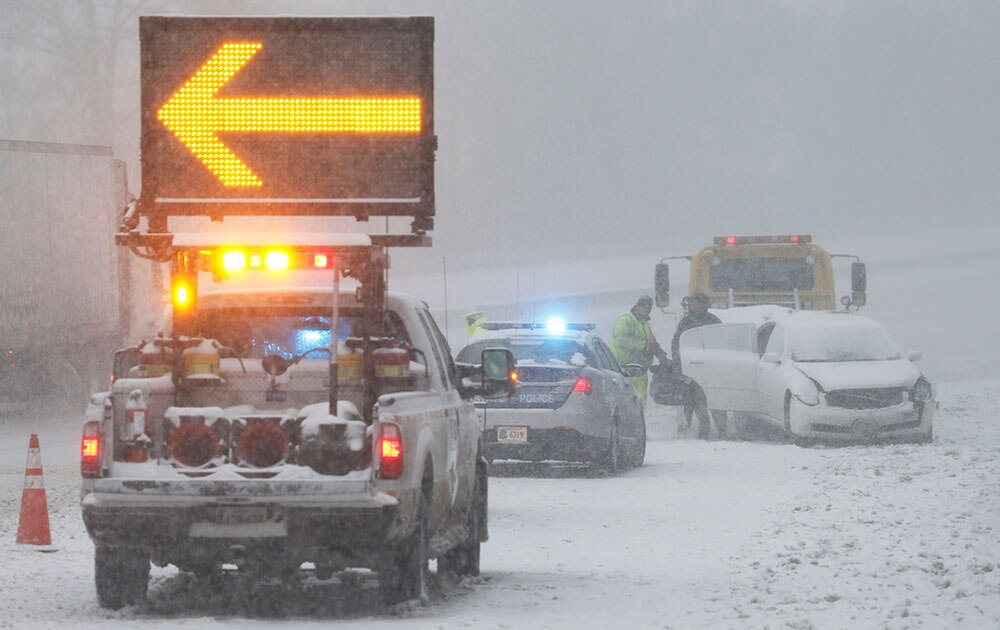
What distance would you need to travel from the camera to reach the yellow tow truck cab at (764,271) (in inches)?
1146

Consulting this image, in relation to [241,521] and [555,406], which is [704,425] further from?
[241,521]

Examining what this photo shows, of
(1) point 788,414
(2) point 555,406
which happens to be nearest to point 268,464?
(2) point 555,406

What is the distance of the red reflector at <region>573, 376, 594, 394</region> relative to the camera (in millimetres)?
19055

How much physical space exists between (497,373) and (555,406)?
7.22 m

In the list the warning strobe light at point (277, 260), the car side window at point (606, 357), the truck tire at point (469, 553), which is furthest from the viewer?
the car side window at point (606, 357)

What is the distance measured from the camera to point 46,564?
12258 millimetres

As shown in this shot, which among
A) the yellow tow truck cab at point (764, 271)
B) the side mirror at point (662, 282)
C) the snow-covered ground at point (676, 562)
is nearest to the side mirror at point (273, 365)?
the snow-covered ground at point (676, 562)

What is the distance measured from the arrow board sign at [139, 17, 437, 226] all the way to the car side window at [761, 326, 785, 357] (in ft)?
46.8

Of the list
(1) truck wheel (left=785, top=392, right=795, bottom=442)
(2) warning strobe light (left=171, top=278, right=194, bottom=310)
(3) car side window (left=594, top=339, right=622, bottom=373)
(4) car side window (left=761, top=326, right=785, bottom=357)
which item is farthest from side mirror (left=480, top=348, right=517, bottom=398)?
(4) car side window (left=761, top=326, right=785, bottom=357)

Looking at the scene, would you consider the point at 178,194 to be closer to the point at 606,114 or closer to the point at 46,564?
the point at 46,564

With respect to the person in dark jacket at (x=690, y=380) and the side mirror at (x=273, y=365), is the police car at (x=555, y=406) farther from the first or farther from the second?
the side mirror at (x=273, y=365)

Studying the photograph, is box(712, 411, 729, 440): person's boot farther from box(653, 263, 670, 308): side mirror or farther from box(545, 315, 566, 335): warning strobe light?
box(545, 315, 566, 335): warning strobe light

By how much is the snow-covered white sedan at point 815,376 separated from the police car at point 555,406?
13.6 feet

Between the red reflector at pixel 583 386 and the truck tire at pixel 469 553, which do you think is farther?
the red reflector at pixel 583 386
